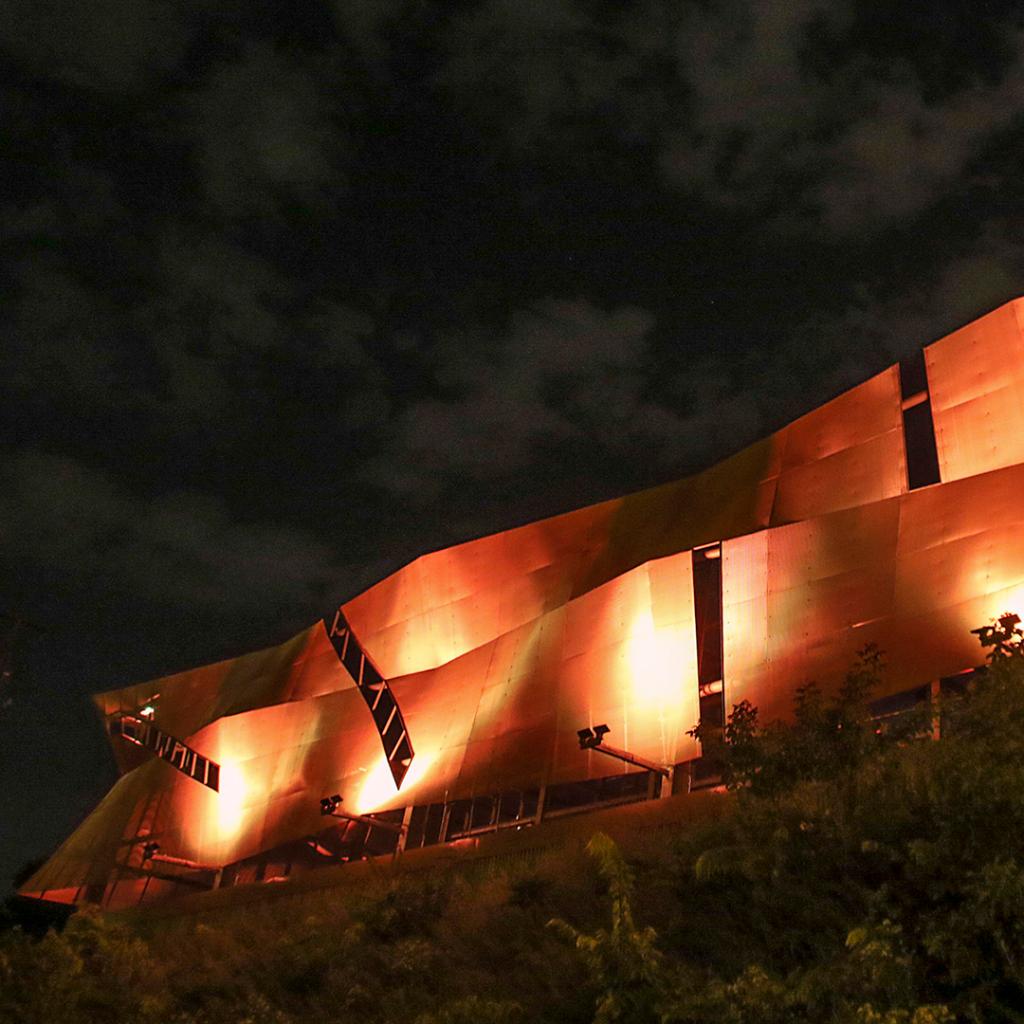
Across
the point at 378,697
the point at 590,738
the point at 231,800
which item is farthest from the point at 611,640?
the point at 231,800

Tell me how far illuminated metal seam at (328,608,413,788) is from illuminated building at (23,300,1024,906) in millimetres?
73

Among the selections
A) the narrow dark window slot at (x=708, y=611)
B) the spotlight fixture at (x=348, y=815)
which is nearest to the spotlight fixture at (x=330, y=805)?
the spotlight fixture at (x=348, y=815)

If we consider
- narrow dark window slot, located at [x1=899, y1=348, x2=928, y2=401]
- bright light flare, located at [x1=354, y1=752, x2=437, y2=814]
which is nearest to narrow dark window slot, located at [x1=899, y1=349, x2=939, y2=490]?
narrow dark window slot, located at [x1=899, y1=348, x2=928, y2=401]

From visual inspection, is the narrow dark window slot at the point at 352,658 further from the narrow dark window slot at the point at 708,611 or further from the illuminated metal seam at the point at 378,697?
the narrow dark window slot at the point at 708,611

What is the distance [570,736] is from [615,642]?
227 centimetres

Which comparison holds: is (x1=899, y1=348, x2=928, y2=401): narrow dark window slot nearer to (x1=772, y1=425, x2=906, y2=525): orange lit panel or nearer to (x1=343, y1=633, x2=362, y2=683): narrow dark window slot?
(x1=772, y1=425, x2=906, y2=525): orange lit panel

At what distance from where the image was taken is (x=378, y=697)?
103 ft

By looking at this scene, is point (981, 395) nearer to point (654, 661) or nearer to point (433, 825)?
point (654, 661)

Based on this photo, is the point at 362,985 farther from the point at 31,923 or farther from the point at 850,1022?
the point at 31,923

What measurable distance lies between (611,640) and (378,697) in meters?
8.51

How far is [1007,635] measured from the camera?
16547 mm

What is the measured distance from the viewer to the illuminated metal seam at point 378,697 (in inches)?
1162

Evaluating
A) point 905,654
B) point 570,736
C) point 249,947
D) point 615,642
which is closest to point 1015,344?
point 905,654

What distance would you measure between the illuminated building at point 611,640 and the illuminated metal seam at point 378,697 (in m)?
0.07
